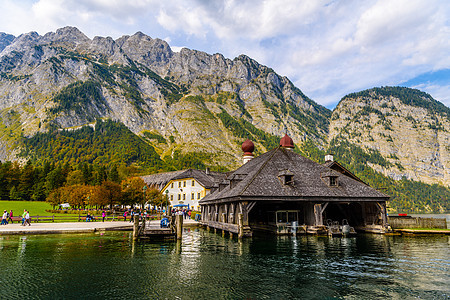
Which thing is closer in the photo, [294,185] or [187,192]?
[294,185]

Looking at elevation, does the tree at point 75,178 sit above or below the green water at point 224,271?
→ above

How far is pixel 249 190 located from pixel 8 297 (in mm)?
22776

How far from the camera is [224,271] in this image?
664 inches

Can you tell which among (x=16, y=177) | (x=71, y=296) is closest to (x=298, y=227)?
(x=71, y=296)

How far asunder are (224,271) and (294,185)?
19350 mm

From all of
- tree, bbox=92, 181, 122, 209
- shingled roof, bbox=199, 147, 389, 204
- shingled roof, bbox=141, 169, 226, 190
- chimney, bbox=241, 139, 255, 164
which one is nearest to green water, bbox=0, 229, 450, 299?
shingled roof, bbox=199, 147, 389, 204

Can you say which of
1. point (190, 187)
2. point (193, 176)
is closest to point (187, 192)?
point (190, 187)

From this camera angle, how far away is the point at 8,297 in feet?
39.9

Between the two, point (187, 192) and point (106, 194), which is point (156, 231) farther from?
point (187, 192)

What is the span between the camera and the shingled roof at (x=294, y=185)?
106 ft

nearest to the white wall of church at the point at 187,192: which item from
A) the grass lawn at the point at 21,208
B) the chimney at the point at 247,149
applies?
the chimney at the point at 247,149

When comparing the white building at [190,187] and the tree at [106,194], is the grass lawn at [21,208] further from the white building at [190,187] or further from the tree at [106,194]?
the white building at [190,187]

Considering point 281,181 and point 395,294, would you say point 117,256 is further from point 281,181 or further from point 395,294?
point 281,181

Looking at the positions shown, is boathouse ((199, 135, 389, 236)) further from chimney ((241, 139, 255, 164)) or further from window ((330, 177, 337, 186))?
chimney ((241, 139, 255, 164))
